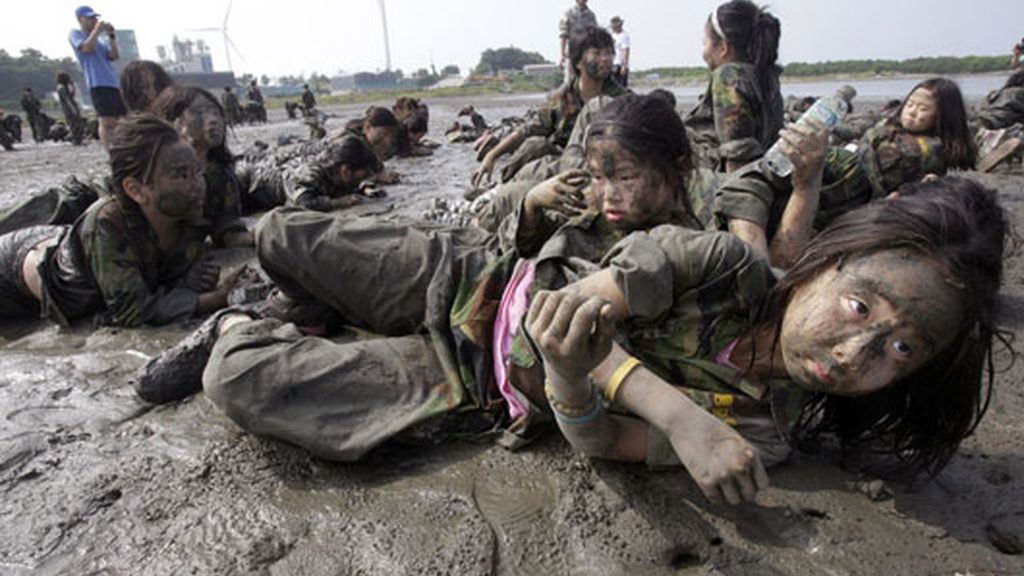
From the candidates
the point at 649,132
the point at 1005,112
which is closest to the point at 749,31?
the point at 649,132

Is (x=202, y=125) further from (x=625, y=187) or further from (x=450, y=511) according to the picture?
(x=450, y=511)

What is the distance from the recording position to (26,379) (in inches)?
110

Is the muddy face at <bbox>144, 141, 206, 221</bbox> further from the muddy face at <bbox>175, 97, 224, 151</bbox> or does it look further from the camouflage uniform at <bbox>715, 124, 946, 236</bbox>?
the camouflage uniform at <bbox>715, 124, 946, 236</bbox>

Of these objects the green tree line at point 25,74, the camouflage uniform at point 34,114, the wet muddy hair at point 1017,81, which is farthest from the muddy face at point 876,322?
the green tree line at point 25,74

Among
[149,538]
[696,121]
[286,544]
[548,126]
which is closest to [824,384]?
[286,544]

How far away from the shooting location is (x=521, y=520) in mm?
1832

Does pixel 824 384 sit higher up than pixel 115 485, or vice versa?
pixel 824 384

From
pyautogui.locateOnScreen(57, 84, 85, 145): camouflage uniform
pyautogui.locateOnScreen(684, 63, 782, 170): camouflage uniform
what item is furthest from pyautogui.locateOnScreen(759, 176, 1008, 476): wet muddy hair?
pyautogui.locateOnScreen(57, 84, 85, 145): camouflage uniform

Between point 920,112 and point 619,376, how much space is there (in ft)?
11.5

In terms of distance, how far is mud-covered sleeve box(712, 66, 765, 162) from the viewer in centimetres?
373

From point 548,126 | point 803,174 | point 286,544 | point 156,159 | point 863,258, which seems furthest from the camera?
point 548,126

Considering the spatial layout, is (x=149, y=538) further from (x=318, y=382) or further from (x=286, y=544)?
(x=318, y=382)

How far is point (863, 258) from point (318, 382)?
164 cm

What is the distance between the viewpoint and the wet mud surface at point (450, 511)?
167 centimetres
